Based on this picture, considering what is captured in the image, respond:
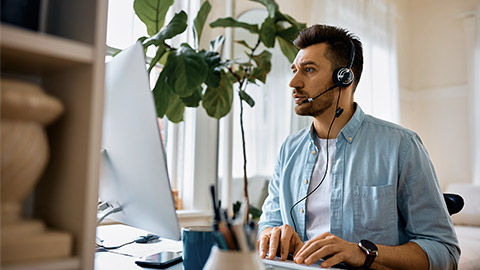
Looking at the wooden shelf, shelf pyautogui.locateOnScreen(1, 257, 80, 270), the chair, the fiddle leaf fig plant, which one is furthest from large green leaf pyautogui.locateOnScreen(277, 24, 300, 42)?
shelf pyautogui.locateOnScreen(1, 257, 80, 270)

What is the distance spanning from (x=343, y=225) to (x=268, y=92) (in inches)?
69.8

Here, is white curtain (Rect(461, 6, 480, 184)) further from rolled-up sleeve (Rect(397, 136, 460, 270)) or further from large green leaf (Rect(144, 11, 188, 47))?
large green leaf (Rect(144, 11, 188, 47))

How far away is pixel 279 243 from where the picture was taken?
3.47 feet

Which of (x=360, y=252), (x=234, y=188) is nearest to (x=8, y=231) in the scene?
(x=360, y=252)

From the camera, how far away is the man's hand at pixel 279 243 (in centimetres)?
100

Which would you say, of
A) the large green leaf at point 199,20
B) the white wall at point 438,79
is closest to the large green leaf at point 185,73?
the large green leaf at point 199,20

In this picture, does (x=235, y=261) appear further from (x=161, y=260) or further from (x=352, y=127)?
(x=352, y=127)

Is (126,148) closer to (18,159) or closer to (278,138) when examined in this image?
(18,159)

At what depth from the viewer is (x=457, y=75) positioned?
417 cm

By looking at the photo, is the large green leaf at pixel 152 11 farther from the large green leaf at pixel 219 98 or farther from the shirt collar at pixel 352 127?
the shirt collar at pixel 352 127

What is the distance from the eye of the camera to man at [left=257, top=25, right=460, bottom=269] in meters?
1.07

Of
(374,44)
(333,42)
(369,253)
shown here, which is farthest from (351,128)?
(374,44)

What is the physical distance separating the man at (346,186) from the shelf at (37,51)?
2.10ft

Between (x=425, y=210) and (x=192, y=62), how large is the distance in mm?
976
